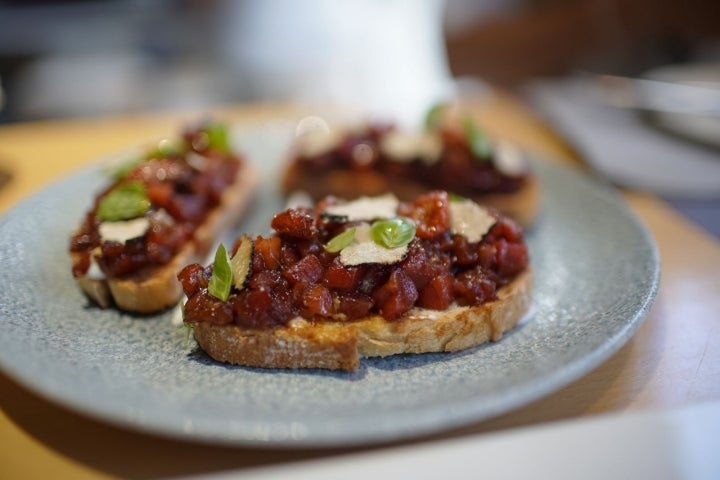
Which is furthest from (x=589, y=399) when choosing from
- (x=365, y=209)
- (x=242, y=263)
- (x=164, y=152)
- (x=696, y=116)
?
(x=696, y=116)

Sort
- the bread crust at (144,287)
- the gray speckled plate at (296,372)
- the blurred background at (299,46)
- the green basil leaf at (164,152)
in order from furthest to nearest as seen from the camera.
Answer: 1. the blurred background at (299,46)
2. the green basil leaf at (164,152)
3. the bread crust at (144,287)
4. the gray speckled plate at (296,372)

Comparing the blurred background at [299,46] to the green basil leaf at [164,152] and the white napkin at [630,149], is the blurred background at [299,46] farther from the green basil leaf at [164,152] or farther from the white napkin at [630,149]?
the green basil leaf at [164,152]

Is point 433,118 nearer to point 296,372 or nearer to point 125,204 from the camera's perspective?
point 125,204

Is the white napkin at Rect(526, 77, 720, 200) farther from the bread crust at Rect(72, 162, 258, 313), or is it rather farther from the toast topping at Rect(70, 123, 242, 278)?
the bread crust at Rect(72, 162, 258, 313)

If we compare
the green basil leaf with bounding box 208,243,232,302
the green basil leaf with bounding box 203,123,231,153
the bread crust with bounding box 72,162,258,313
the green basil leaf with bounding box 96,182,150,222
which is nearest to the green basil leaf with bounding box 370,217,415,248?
the green basil leaf with bounding box 208,243,232,302

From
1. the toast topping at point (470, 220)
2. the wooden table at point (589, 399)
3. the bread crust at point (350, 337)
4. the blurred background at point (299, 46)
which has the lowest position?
the wooden table at point (589, 399)

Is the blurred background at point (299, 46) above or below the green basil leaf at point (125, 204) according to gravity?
above

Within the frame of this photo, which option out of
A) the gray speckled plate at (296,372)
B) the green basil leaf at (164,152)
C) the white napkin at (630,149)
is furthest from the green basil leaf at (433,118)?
the green basil leaf at (164,152)
